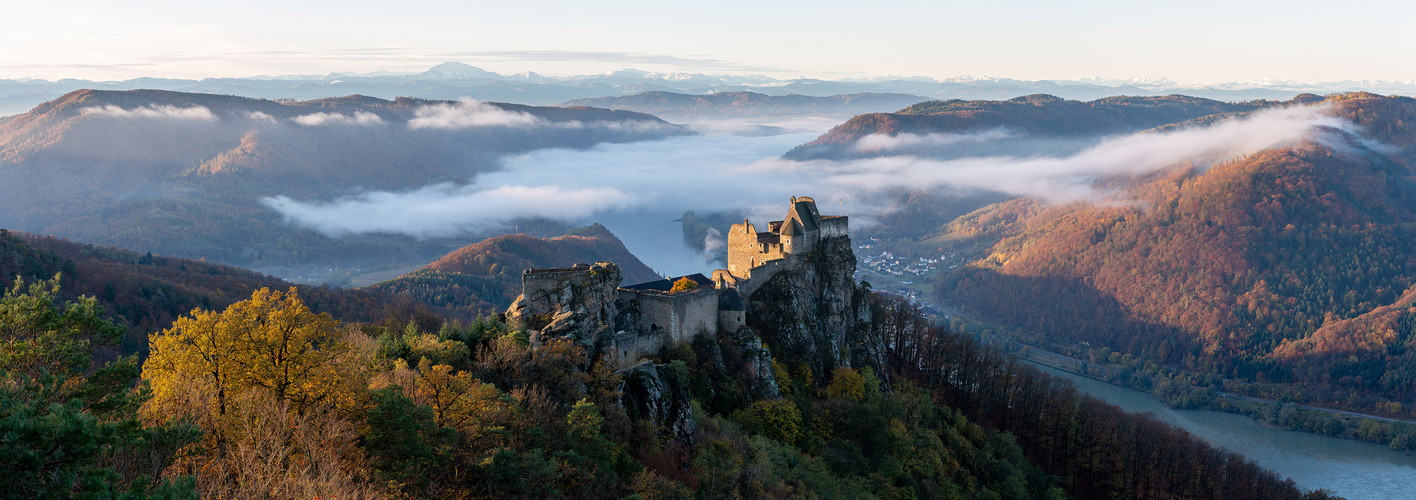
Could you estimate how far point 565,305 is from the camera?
146 feet

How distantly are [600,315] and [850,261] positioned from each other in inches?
1180

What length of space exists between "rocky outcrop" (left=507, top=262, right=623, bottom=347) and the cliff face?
17.3 m

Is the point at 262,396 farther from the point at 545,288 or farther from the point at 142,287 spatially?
the point at 142,287

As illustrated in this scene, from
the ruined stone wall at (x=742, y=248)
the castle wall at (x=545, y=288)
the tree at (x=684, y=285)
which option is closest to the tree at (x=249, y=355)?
the castle wall at (x=545, y=288)

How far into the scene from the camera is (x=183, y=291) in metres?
96.8

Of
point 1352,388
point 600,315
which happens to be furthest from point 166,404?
point 1352,388

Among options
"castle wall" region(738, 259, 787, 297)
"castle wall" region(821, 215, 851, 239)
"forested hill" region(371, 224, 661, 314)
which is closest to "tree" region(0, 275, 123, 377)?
"castle wall" region(738, 259, 787, 297)

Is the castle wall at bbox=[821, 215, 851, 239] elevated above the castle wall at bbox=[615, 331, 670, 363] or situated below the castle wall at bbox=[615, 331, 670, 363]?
above

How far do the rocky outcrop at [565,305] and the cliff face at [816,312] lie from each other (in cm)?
1729

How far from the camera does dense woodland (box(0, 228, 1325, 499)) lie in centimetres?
2072

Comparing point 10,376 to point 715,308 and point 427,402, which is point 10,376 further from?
point 715,308

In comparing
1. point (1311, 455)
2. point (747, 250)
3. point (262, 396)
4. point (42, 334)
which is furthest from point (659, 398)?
point (1311, 455)

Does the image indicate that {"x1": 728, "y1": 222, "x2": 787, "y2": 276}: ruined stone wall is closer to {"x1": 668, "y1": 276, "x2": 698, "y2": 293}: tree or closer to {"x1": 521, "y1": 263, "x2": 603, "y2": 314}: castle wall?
{"x1": 668, "y1": 276, "x2": 698, "y2": 293}: tree

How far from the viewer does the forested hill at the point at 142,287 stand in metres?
83.8
